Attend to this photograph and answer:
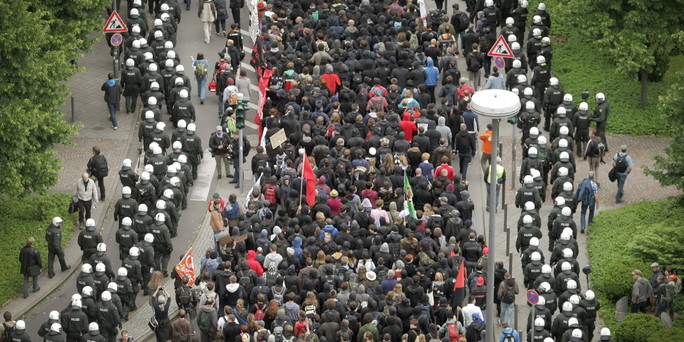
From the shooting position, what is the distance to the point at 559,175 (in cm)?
4850

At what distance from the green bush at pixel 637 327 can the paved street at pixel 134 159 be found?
2.58m

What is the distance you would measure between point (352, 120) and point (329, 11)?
6.91 m

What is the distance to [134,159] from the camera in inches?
2067

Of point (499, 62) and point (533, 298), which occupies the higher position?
point (499, 62)

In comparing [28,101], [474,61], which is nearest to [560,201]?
[474,61]

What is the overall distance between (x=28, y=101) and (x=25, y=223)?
3922 millimetres

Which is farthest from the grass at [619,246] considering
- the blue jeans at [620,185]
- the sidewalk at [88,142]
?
the sidewalk at [88,142]

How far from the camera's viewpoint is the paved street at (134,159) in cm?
4619

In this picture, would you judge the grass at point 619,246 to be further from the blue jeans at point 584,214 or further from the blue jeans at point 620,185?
the blue jeans at point 620,185

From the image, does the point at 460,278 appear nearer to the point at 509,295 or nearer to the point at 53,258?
the point at 509,295

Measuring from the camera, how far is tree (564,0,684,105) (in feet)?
175

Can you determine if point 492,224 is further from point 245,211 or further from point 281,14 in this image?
point 281,14

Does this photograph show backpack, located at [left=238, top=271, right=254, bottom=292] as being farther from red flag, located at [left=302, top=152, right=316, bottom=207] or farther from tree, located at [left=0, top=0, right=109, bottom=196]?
tree, located at [left=0, top=0, right=109, bottom=196]

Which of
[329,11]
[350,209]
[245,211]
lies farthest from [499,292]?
[329,11]
